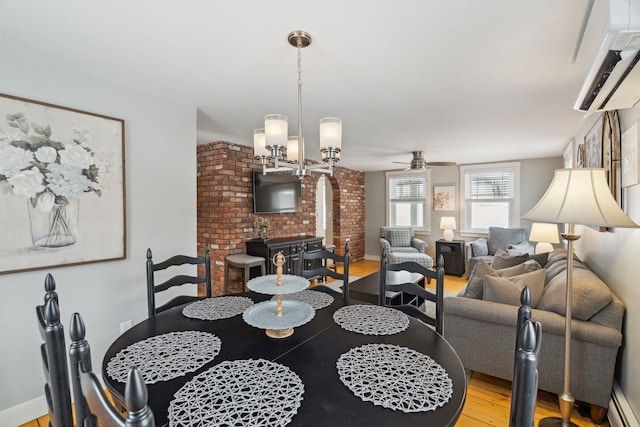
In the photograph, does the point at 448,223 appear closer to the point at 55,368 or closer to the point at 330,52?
the point at 330,52

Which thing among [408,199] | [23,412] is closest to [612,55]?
[23,412]

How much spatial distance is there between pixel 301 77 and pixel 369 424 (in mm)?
2021

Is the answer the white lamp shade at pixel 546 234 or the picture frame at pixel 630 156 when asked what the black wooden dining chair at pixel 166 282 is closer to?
the picture frame at pixel 630 156

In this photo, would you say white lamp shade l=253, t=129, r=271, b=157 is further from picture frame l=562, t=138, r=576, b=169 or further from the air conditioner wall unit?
picture frame l=562, t=138, r=576, b=169

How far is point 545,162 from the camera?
5.51m

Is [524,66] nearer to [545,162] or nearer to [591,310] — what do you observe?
[591,310]

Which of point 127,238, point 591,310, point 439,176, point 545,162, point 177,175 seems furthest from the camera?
point 439,176

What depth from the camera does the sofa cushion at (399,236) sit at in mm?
6371

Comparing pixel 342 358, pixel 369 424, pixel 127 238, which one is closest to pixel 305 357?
pixel 342 358

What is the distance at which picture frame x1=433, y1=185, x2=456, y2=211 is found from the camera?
6.35m

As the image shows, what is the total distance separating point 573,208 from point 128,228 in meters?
2.93

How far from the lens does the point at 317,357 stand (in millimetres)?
1187

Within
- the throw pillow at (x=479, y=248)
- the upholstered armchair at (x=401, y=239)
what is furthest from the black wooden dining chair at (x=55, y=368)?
the upholstered armchair at (x=401, y=239)

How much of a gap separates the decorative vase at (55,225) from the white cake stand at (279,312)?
4.64 feet
